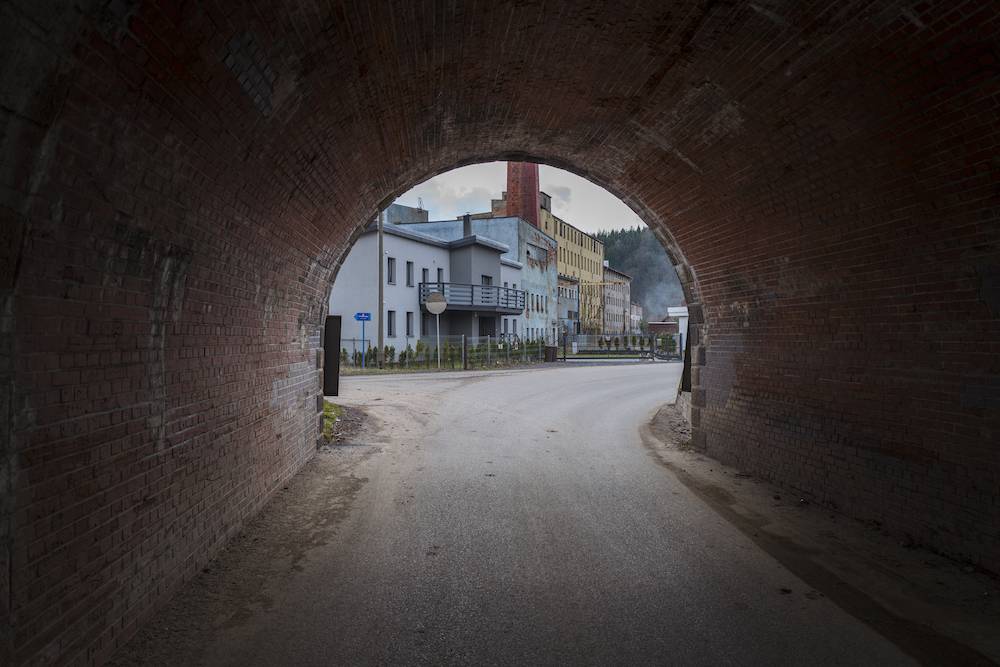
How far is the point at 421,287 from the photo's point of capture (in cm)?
3634

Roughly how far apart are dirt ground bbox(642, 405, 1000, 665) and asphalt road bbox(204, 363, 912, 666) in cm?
22

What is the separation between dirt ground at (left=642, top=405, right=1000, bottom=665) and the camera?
387 cm

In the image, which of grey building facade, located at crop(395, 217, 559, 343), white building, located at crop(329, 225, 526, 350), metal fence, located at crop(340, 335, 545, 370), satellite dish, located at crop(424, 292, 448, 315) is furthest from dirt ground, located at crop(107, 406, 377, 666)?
grey building facade, located at crop(395, 217, 559, 343)

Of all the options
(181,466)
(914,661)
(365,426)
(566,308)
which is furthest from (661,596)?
(566,308)

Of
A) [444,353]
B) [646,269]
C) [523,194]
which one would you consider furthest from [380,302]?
[646,269]

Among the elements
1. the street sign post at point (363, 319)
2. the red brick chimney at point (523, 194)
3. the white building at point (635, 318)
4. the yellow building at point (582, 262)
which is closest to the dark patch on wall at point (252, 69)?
the street sign post at point (363, 319)

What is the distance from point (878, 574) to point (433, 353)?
1173 inches

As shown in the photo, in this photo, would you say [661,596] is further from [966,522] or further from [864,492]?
[864,492]

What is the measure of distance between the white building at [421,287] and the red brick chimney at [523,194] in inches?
212

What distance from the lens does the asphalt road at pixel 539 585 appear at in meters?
3.62

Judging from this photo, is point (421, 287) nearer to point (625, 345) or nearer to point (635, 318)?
point (625, 345)

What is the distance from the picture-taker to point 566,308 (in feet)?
223

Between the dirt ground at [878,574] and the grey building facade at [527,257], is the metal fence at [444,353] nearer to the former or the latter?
the grey building facade at [527,257]

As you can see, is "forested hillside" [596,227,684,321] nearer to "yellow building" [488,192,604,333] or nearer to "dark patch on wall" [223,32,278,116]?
"yellow building" [488,192,604,333]
